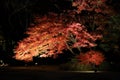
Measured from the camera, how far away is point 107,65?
59.8ft

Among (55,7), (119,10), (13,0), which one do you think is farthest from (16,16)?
(119,10)

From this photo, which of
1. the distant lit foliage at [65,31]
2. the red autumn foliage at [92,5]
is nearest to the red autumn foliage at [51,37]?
the distant lit foliage at [65,31]

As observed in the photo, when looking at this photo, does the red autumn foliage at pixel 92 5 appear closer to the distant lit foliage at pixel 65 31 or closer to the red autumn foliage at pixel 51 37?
the distant lit foliage at pixel 65 31

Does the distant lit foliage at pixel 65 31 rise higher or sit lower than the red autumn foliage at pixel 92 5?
lower

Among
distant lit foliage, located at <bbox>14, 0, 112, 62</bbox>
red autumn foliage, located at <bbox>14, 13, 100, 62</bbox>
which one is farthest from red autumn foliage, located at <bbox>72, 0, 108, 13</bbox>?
red autumn foliage, located at <bbox>14, 13, 100, 62</bbox>

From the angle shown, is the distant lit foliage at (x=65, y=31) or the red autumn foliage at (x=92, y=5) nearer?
the distant lit foliage at (x=65, y=31)

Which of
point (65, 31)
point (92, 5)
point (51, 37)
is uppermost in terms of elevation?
point (92, 5)

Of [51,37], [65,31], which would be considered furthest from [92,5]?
[51,37]

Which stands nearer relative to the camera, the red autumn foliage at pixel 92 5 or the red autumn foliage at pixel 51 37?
the red autumn foliage at pixel 51 37

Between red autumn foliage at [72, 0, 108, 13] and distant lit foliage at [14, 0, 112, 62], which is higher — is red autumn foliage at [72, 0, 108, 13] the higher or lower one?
the higher one

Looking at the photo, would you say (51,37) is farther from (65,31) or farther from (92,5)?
(92,5)

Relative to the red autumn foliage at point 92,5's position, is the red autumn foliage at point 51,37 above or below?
below

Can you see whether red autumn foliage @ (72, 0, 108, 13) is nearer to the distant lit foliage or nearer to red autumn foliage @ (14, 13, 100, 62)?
the distant lit foliage

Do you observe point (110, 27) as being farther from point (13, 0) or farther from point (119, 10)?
point (13, 0)
